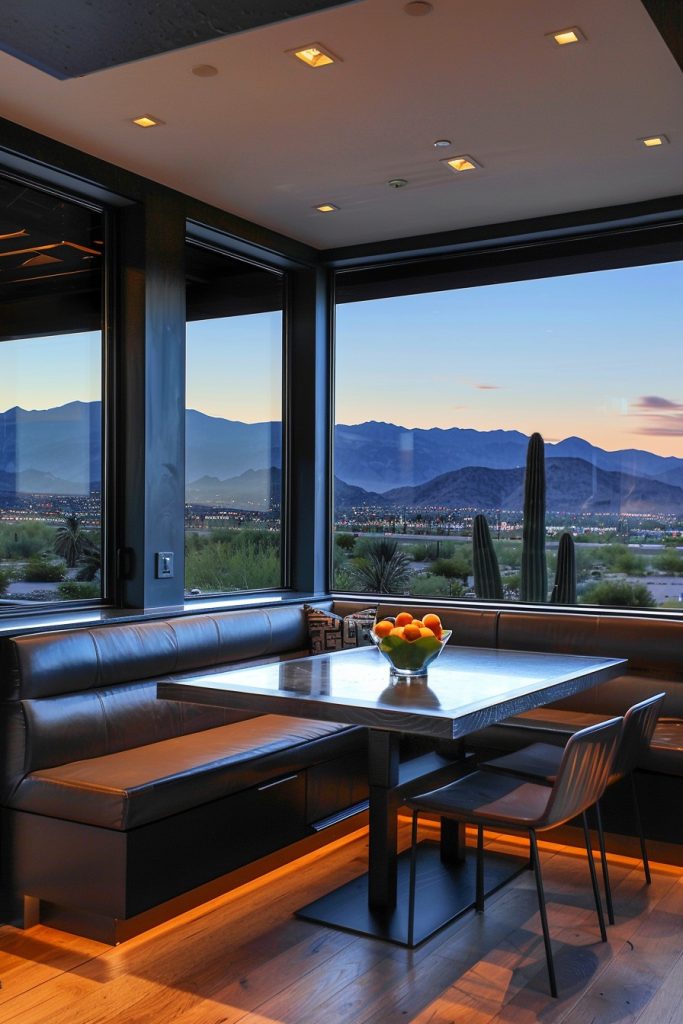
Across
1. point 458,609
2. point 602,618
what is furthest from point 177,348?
point 602,618

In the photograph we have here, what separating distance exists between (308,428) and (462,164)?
6.36 feet

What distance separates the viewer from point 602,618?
4.61 m

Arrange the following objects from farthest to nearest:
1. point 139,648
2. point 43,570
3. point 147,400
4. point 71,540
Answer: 1. point 147,400
2. point 71,540
3. point 43,570
4. point 139,648

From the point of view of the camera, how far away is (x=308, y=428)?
5.73 metres

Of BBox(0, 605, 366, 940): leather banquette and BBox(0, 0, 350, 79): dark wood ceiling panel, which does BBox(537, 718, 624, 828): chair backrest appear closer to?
BBox(0, 605, 366, 940): leather banquette

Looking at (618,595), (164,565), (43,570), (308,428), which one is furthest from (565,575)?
(43,570)

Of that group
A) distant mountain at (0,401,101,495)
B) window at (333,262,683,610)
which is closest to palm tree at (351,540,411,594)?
window at (333,262,683,610)

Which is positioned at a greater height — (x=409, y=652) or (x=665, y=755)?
(x=409, y=652)

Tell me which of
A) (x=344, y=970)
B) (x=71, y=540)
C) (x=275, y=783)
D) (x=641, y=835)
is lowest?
(x=344, y=970)

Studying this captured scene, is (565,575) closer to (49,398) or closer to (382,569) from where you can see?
(382,569)

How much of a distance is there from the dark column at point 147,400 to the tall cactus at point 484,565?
5.77ft

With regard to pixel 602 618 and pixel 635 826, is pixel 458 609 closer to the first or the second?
pixel 602 618

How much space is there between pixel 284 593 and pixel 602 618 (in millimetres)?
1825

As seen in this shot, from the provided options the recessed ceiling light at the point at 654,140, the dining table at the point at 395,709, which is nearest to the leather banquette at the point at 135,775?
the dining table at the point at 395,709
